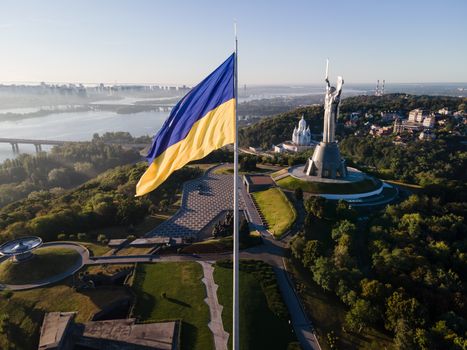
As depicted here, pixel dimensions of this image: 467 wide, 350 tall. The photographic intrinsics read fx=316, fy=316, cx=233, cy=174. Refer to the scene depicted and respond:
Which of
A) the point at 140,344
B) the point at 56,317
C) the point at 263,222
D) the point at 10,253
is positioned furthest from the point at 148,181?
the point at 263,222

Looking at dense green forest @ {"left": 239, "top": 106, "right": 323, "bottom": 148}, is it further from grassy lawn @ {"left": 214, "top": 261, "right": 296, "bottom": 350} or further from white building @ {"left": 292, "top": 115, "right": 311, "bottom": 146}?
grassy lawn @ {"left": 214, "top": 261, "right": 296, "bottom": 350}

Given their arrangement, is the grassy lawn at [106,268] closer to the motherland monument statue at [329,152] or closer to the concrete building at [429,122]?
the motherland monument statue at [329,152]

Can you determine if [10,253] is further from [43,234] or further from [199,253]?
[199,253]

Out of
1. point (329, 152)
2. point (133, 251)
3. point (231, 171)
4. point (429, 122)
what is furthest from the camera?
point (429, 122)

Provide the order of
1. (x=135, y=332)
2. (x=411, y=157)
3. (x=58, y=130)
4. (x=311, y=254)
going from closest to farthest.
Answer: (x=135, y=332)
(x=311, y=254)
(x=411, y=157)
(x=58, y=130)

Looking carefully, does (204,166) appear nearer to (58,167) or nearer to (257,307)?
(257,307)

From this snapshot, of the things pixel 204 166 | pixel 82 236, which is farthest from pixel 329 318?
pixel 204 166

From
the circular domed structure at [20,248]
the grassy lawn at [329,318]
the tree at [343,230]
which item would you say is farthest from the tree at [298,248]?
→ the circular domed structure at [20,248]

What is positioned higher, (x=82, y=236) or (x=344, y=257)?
(x=344, y=257)
